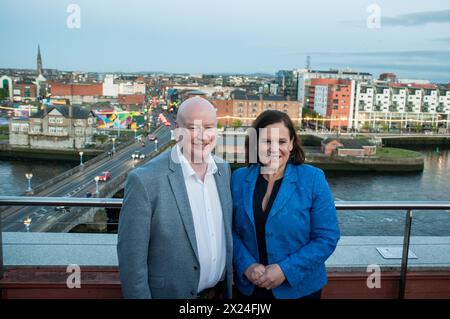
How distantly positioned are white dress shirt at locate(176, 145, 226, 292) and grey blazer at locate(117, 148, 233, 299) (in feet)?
0.06

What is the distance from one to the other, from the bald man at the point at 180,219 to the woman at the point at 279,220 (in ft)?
0.11

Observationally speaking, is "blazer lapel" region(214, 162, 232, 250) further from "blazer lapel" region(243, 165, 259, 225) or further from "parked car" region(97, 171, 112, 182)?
"parked car" region(97, 171, 112, 182)

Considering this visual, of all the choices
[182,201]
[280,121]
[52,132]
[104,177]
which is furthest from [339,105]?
[182,201]

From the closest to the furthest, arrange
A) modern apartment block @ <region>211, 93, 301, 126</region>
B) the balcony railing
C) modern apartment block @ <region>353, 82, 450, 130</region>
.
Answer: the balcony railing < modern apartment block @ <region>211, 93, 301, 126</region> < modern apartment block @ <region>353, 82, 450, 130</region>

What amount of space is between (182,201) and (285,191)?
173mm

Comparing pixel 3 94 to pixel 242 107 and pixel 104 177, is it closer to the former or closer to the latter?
pixel 242 107

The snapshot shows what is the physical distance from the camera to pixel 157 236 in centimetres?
69

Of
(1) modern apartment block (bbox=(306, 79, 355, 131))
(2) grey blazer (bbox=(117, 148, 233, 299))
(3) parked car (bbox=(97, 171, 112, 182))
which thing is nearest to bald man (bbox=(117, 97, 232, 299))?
(2) grey blazer (bbox=(117, 148, 233, 299))

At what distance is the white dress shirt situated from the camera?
72 centimetres

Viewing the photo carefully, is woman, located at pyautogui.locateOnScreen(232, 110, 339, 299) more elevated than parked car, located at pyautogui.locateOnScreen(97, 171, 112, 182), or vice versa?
woman, located at pyautogui.locateOnScreen(232, 110, 339, 299)

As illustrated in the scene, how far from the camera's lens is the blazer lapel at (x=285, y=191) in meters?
0.74

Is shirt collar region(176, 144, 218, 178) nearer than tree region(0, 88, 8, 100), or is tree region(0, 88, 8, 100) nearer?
shirt collar region(176, 144, 218, 178)

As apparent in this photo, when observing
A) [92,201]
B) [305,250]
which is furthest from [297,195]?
[92,201]

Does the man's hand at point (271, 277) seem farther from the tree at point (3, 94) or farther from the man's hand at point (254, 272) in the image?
the tree at point (3, 94)
